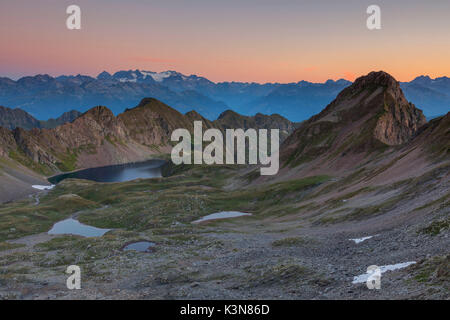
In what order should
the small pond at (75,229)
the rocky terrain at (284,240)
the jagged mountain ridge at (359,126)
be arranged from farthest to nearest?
the jagged mountain ridge at (359,126), the small pond at (75,229), the rocky terrain at (284,240)

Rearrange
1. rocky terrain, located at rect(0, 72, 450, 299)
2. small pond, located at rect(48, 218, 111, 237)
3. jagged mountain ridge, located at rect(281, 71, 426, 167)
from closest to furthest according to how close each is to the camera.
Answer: rocky terrain, located at rect(0, 72, 450, 299) → small pond, located at rect(48, 218, 111, 237) → jagged mountain ridge, located at rect(281, 71, 426, 167)

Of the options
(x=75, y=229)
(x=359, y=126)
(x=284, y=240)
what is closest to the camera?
(x=284, y=240)

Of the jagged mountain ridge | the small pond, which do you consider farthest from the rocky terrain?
the small pond

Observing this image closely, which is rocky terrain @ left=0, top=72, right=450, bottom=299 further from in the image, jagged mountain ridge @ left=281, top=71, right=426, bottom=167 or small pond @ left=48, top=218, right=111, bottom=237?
small pond @ left=48, top=218, right=111, bottom=237

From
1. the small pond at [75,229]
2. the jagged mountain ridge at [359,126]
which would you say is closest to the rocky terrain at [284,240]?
the jagged mountain ridge at [359,126]

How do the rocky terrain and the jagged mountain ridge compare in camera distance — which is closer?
the rocky terrain

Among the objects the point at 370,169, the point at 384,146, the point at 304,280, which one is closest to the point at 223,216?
the point at 370,169

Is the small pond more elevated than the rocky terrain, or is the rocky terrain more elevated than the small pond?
the rocky terrain

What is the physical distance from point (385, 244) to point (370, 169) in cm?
6151

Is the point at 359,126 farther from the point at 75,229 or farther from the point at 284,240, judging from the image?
the point at 75,229

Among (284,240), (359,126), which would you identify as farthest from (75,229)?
(359,126)

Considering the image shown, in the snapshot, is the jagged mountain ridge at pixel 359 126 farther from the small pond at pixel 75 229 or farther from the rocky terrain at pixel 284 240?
the small pond at pixel 75 229

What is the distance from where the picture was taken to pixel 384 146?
122875 millimetres

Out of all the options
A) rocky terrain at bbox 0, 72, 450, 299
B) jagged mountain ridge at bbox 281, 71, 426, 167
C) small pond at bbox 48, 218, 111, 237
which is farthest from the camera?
jagged mountain ridge at bbox 281, 71, 426, 167
